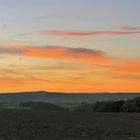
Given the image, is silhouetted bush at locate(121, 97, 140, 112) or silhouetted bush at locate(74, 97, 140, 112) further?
silhouetted bush at locate(74, 97, 140, 112)

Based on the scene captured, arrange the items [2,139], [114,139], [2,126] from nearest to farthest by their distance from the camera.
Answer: [2,139] < [114,139] < [2,126]

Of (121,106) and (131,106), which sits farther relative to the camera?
(121,106)

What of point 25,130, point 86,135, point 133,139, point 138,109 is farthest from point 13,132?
point 138,109

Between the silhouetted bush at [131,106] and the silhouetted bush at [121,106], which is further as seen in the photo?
the silhouetted bush at [121,106]

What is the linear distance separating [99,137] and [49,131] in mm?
4413

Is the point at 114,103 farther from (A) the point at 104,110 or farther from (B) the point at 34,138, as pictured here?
(B) the point at 34,138

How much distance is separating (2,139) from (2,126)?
10035mm

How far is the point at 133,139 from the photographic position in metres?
31.7

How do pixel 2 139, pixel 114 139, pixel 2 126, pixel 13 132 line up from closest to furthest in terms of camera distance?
pixel 2 139
pixel 114 139
pixel 13 132
pixel 2 126

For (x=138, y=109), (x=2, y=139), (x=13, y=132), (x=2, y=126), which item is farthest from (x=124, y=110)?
(x=2, y=139)

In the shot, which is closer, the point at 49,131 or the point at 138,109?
the point at 49,131

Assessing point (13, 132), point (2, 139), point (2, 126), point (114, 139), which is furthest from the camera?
point (2, 126)

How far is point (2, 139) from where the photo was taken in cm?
2898

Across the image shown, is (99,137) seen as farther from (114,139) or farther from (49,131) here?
(49,131)
